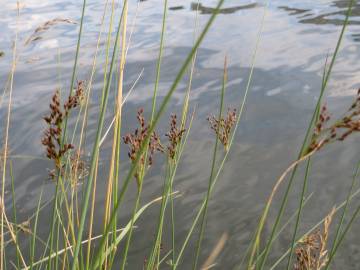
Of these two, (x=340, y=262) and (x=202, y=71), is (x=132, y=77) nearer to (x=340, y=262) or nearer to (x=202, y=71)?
(x=202, y=71)

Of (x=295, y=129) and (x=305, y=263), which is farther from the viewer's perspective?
(x=295, y=129)

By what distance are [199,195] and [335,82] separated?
9.42ft

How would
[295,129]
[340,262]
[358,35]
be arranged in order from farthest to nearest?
[358,35]
[295,129]
[340,262]

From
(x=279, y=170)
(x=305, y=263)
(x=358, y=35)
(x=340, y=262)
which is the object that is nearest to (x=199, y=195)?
(x=279, y=170)

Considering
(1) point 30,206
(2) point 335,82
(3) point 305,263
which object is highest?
(3) point 305,263

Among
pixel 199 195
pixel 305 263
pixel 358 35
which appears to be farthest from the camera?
pixel 358 35

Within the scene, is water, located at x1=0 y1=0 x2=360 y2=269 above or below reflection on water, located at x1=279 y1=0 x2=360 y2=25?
below

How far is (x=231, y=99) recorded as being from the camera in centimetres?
575

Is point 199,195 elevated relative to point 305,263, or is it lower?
lower

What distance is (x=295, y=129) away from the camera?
4.95 meters

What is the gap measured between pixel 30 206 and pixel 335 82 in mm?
3891

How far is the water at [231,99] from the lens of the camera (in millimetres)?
3781

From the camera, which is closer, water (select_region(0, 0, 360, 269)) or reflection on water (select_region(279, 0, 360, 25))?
water (select_region(0, 0, 360, 269))

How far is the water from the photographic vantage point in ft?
12.4
